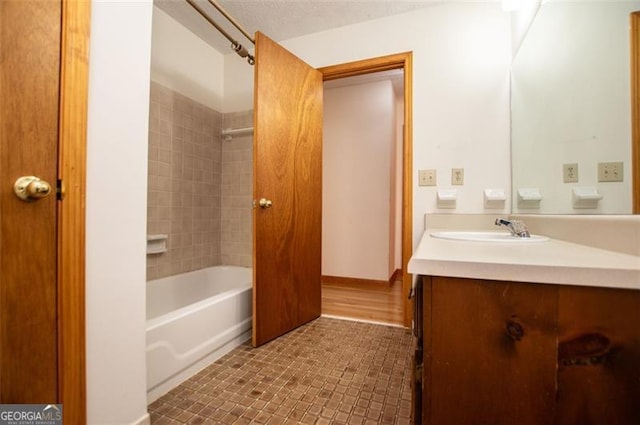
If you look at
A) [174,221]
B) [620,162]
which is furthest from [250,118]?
[620,162]

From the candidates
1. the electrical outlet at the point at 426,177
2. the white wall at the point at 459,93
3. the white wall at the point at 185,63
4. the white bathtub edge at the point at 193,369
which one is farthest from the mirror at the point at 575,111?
the white wall at the point at 185,63

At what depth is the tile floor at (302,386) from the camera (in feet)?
3.51

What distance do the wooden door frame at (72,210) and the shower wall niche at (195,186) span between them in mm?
1218

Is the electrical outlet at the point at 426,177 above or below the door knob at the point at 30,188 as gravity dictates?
above

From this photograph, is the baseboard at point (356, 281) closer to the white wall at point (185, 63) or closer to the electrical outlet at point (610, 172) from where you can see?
the white wall at point (185, 63)

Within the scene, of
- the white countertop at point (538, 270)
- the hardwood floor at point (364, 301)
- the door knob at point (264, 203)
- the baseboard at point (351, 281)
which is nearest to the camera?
the white countertop at point (538, 270)

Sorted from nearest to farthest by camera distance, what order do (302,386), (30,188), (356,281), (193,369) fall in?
(30,188) < (302,386) < (193,369) < (356,281)

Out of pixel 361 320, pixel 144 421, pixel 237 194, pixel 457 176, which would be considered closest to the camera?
pixel 144 421

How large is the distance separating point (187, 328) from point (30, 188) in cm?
91

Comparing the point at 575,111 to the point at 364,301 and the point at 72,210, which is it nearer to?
the point at 72,210

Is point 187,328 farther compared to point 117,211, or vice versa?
point 187,328

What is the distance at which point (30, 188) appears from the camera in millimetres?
657

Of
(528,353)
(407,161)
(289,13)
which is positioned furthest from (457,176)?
(289,13)

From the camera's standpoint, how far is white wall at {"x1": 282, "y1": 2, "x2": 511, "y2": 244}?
1.71 metres
